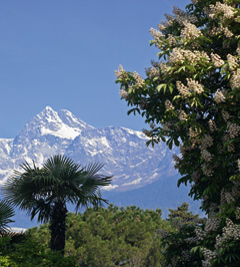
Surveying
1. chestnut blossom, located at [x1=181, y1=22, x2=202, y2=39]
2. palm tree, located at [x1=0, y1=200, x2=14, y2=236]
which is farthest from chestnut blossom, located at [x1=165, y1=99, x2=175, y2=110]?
palm tree, located at [x1=0, y1=200, x2=14, y2=236]

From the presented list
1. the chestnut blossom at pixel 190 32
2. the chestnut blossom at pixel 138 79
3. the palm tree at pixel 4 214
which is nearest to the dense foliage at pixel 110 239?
the palm tree at pixel 4 214

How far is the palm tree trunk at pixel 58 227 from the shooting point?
48.0 ft

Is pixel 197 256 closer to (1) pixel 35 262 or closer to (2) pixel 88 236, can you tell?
(1) pixel 35 262

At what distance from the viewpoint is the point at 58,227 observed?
579 inches

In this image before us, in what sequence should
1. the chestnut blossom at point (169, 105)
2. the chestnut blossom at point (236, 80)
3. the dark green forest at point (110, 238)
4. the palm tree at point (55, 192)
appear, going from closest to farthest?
the chestnut blossom at point (236, 80)
the chestnut blossom at point (169, 105)
the palm tree at point (55, 192)
the dark green forest at point (110, 238)

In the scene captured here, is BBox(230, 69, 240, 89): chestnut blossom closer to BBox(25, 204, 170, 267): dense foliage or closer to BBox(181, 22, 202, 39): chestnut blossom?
BBox(181, 22, 202, 39): chestnut blossom

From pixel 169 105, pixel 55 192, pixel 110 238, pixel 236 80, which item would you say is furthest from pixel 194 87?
pixel 110 238

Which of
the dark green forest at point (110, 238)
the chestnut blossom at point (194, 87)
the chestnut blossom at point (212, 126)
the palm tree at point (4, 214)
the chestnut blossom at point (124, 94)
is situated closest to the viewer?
the chestnut blossom at point (194, 87)

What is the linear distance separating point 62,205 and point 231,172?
7101mm

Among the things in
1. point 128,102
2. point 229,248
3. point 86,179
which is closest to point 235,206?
point 229,248

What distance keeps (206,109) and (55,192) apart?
20.6 feet

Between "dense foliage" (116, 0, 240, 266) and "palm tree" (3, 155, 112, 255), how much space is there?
4.09 m

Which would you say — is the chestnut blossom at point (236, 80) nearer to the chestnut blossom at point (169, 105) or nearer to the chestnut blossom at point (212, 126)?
the chestnut blossom at point (212, 126)

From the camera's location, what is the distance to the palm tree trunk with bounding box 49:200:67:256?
14633 millimetres
